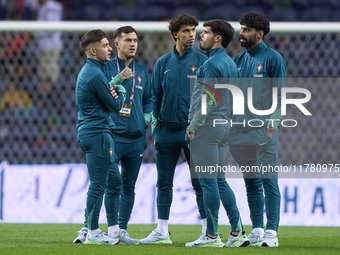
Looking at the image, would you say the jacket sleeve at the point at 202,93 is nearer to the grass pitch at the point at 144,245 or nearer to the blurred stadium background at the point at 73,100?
the grass pitch at the point at 144,245

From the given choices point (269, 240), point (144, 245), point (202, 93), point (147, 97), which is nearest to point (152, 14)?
point (147, 97)

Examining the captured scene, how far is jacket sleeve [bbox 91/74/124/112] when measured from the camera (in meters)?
4.82

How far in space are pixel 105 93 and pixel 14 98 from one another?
411 centimetres

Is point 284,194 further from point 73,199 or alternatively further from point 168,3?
point 168,3

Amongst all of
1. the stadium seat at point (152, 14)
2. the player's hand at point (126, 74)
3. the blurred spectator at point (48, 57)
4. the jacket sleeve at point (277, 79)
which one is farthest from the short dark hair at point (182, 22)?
the stadium seat at point (152, 14)

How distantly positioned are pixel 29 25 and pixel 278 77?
11.9 ft

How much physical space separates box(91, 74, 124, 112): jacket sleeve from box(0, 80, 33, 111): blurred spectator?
3.92 meters

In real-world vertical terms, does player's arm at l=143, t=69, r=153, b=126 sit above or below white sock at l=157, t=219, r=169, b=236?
above

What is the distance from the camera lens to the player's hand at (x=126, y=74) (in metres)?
5.07

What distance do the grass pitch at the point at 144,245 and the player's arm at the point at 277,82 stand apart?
987 millimetres

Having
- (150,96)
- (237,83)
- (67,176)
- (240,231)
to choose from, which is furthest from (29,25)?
(240,231)

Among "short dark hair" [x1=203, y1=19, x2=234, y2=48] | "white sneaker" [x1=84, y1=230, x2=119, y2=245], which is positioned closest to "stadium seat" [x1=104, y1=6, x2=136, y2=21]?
"short dark hair" [x1=203, y1=19, x2=234, y2=48]

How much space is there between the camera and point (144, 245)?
16.5 ft

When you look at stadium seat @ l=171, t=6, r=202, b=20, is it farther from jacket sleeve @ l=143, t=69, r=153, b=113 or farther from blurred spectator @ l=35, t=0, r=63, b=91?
jacket sleeve @ l=143, t=69, r=153, b=113
